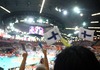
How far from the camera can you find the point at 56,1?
1477 centimetres

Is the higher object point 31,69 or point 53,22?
point 53,22

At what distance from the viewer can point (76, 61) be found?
3.29 feet

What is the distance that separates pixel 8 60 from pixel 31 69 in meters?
1.26

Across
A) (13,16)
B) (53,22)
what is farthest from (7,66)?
(53,22)

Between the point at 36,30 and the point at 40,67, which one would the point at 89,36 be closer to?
the point at 40,67

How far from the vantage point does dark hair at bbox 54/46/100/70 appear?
1.00m

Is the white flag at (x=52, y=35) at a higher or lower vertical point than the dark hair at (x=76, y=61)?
higher

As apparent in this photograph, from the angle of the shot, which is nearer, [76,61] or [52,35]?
[76,61]

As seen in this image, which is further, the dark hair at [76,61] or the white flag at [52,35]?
the white flag at [52,35]

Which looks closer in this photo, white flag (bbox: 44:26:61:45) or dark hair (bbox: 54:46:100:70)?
dark hair (bbox: 54:46:100:70)

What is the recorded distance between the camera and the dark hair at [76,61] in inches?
39.5

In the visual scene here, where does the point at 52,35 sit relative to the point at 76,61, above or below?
above

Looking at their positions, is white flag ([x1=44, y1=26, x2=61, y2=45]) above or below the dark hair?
above

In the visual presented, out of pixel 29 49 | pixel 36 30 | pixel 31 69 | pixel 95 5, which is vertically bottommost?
pixel 31 69
